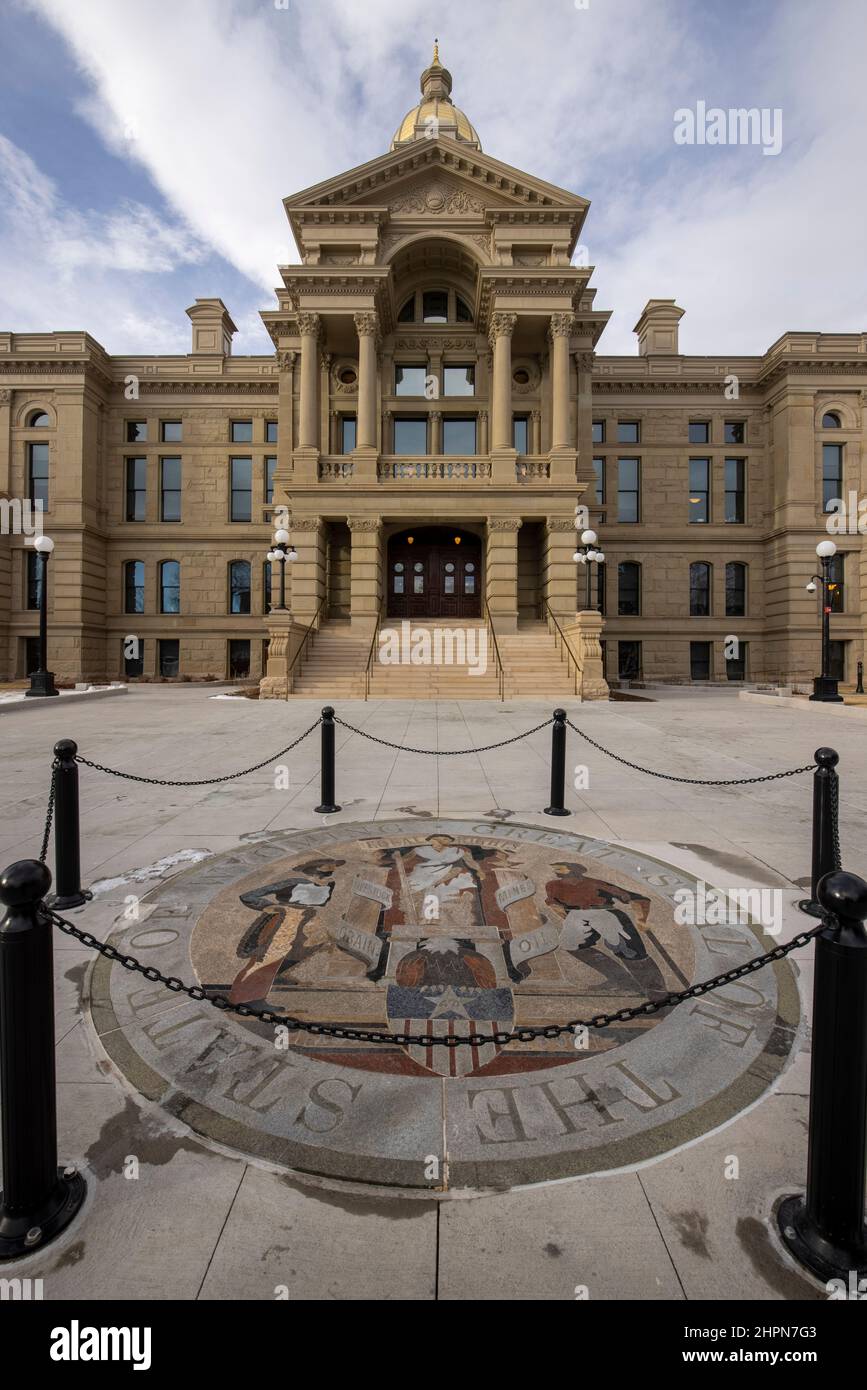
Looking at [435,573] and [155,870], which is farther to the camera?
[435,573]

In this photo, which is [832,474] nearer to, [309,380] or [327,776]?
[309,380]

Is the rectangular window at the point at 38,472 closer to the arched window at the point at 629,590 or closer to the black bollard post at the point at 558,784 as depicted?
the arched window at the point at 629,590

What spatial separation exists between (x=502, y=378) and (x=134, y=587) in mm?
22176

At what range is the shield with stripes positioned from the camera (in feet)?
9.41

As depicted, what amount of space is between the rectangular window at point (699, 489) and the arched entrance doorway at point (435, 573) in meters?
13.6

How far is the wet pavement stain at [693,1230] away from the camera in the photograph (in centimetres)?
197

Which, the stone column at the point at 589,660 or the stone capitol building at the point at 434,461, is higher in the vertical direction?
the stone capitol building at the point at 434,461

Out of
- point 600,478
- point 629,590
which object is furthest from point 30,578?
point 629,590

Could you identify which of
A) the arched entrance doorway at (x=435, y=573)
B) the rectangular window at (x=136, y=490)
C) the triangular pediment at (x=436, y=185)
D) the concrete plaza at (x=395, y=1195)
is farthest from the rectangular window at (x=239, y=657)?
the concrete plaza at (x=395, y=1195)

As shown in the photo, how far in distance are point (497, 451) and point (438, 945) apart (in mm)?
22713

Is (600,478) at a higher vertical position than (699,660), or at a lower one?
higher

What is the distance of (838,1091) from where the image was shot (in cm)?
201

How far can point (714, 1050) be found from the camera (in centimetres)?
293
